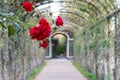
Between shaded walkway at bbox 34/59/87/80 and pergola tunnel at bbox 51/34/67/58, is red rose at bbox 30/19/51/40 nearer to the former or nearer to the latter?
shaded walkway at bbox 34/59/87/80

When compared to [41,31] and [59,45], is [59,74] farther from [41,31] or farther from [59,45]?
[59,45]

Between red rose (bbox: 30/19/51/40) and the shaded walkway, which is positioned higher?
red rose (bbox: 30/19/51/40)

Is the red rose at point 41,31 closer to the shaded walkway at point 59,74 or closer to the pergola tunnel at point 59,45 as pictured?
the shaded walkway at point 59,74

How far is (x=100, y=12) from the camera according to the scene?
1042 cm

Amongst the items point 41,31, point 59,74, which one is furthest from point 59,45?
point 41,31

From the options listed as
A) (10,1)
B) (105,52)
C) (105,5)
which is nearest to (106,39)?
(105,52)

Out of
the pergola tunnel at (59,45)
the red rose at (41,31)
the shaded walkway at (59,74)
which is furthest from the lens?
the pergola tunnel at (59,45)

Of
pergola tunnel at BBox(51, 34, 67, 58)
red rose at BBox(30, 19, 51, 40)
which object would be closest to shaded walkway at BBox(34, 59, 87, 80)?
red rose at BBox(30, 19, 51, 40)

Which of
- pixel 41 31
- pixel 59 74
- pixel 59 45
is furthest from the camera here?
pixel 59 45

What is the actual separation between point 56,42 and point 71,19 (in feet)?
42.7

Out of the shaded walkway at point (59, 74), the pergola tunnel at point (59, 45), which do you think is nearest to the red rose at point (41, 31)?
the shaded walkway at point (59, 74)

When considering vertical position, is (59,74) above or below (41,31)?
below

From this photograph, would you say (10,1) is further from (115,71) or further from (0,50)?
(115,71)

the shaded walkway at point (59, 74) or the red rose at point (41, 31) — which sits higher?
the red rose at point (41, 31)
